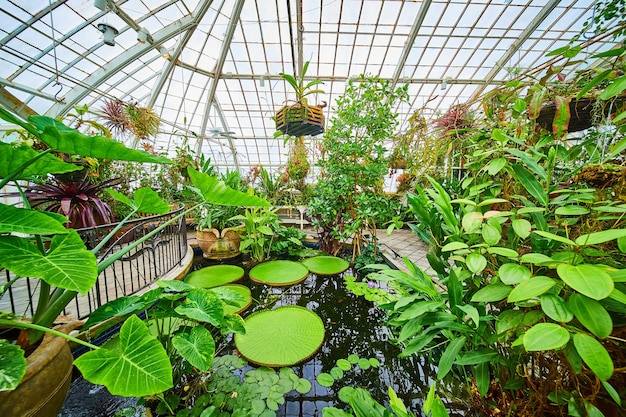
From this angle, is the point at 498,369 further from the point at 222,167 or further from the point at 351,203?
the point at 222,167

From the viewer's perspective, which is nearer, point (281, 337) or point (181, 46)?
point (281, 337)

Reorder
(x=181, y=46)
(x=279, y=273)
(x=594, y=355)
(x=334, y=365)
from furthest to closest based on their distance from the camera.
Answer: (x=181, y=46)
(x=279, y=273)
(x=334, y=365)
(x=594, y=355)

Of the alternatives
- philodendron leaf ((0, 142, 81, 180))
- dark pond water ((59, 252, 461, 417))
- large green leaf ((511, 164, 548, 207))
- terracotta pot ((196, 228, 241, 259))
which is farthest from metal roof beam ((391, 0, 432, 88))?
philodendron leaf ((0, 142, 81, 180))

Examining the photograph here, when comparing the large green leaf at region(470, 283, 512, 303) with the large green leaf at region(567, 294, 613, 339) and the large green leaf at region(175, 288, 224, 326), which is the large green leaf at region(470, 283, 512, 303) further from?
the large green leaf at region(175, 288, 224, 326)

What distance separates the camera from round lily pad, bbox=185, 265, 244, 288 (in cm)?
262

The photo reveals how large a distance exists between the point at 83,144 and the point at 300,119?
8.65 feet

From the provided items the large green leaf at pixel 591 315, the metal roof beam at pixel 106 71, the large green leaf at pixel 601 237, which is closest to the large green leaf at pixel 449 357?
the large green leaf at pixel 591 315

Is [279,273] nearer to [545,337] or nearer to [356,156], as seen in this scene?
[356,156]

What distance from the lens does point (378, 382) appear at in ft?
4.73

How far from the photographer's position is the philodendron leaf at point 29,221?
28.4 inches

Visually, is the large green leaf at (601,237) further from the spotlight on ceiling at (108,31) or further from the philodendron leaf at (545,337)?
the spotlight on ceiling at (108,31)

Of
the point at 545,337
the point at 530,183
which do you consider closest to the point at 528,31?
the point at 530,183

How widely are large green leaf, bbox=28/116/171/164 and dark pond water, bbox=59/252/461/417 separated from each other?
1.31 metres

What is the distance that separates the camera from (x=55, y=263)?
753mm
